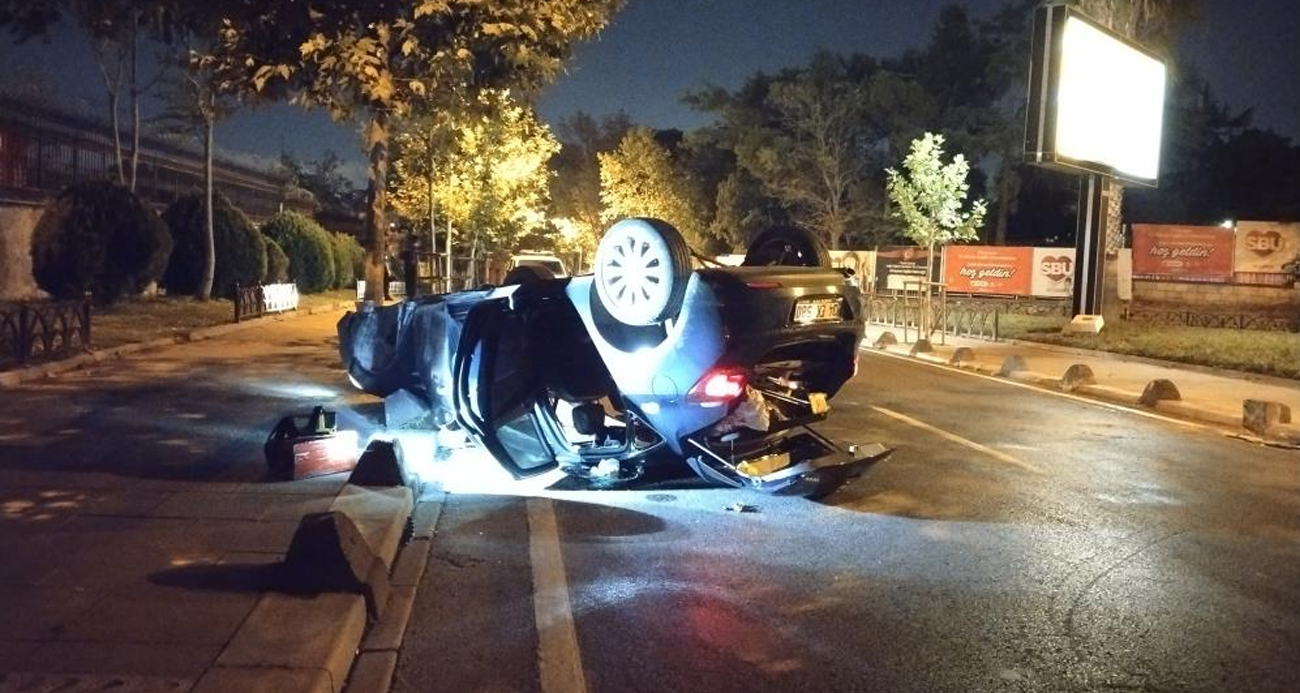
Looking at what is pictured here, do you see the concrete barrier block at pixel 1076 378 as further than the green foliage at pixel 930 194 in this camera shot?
No

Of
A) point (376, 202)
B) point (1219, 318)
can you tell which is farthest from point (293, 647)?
point (1219, 318)

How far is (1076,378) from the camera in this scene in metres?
18.1

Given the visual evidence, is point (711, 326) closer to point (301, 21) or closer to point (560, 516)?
point (560, 516)

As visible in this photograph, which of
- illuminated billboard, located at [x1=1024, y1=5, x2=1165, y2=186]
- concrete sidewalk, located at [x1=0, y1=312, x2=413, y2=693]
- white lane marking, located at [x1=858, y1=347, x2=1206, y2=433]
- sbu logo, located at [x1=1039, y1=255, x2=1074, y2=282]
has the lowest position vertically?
white lane marking, located at [x1=858, y1=347, x2=1206, y2=433]

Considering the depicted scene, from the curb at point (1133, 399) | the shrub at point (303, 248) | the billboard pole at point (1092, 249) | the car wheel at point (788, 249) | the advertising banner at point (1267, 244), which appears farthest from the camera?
the shrub at point (303, 248)

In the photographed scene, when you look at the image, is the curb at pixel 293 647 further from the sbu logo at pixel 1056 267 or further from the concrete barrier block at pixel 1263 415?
the sbu logo at pixel 1056 267

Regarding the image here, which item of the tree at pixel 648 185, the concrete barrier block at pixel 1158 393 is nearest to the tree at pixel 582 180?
→ the tree at pixel 648 185

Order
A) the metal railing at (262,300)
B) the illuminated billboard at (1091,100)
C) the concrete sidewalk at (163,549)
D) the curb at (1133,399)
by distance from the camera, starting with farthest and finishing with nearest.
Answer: the metal railing at (262,300)
the illuminated billboard at (1091,100)
the curb at (1133,399)
the concrete sidewalk at (163,549)

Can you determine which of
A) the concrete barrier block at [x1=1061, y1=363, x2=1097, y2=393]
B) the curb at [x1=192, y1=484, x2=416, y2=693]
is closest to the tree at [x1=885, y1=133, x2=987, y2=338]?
the concrete barrier block at [x1=1061, y1=363, x2=1097, y2=393]

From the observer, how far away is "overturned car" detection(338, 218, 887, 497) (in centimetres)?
788

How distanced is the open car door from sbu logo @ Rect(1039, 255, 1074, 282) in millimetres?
32342

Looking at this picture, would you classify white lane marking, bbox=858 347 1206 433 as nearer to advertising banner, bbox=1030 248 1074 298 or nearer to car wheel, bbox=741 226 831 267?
car wheel, bbox=741 226 831 267

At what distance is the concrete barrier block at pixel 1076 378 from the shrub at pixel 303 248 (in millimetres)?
27537

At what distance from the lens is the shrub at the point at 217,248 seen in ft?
101
